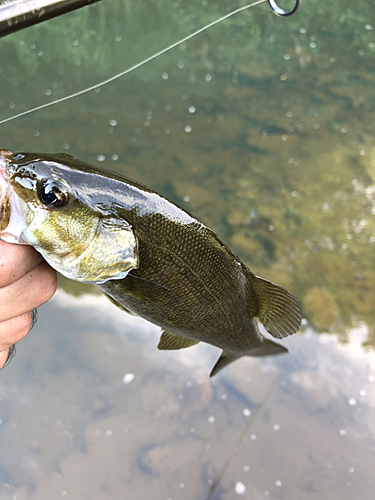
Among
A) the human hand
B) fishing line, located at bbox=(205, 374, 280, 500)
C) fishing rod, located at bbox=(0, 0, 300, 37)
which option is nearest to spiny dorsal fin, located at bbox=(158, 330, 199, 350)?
the human hand

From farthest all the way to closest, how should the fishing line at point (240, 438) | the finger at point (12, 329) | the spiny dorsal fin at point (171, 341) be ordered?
the fishing line at point (240, 438) → the spiny dorsal fin at point (171, 341) → the finger at point (12, 329)

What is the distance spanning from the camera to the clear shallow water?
2.25m

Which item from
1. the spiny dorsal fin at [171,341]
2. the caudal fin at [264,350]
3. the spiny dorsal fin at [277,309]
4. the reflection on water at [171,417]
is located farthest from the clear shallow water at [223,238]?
the spiny dorsal fin at [277,309]

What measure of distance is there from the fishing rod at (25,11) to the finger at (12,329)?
2.43 feet

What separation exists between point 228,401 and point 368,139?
3.00 metres

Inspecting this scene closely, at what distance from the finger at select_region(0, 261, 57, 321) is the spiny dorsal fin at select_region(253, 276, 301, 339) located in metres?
0.63

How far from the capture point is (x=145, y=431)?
2.34 m

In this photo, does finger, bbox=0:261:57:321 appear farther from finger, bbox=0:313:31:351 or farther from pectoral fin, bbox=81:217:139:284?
pectoral fin, bbox=81:217:139:284

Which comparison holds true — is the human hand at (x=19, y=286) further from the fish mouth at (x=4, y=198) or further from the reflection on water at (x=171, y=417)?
the reflection on water at (x=171, y=417)

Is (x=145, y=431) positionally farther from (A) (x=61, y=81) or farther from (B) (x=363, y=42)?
(B) (x=363, y=42)

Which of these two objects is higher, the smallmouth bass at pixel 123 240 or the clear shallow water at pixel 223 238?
the smallmouth bass at pixel 123 240

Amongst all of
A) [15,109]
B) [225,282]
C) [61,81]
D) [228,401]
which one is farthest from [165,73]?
[225,282]

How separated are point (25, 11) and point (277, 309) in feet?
3.67

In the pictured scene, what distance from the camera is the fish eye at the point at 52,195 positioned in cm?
95
